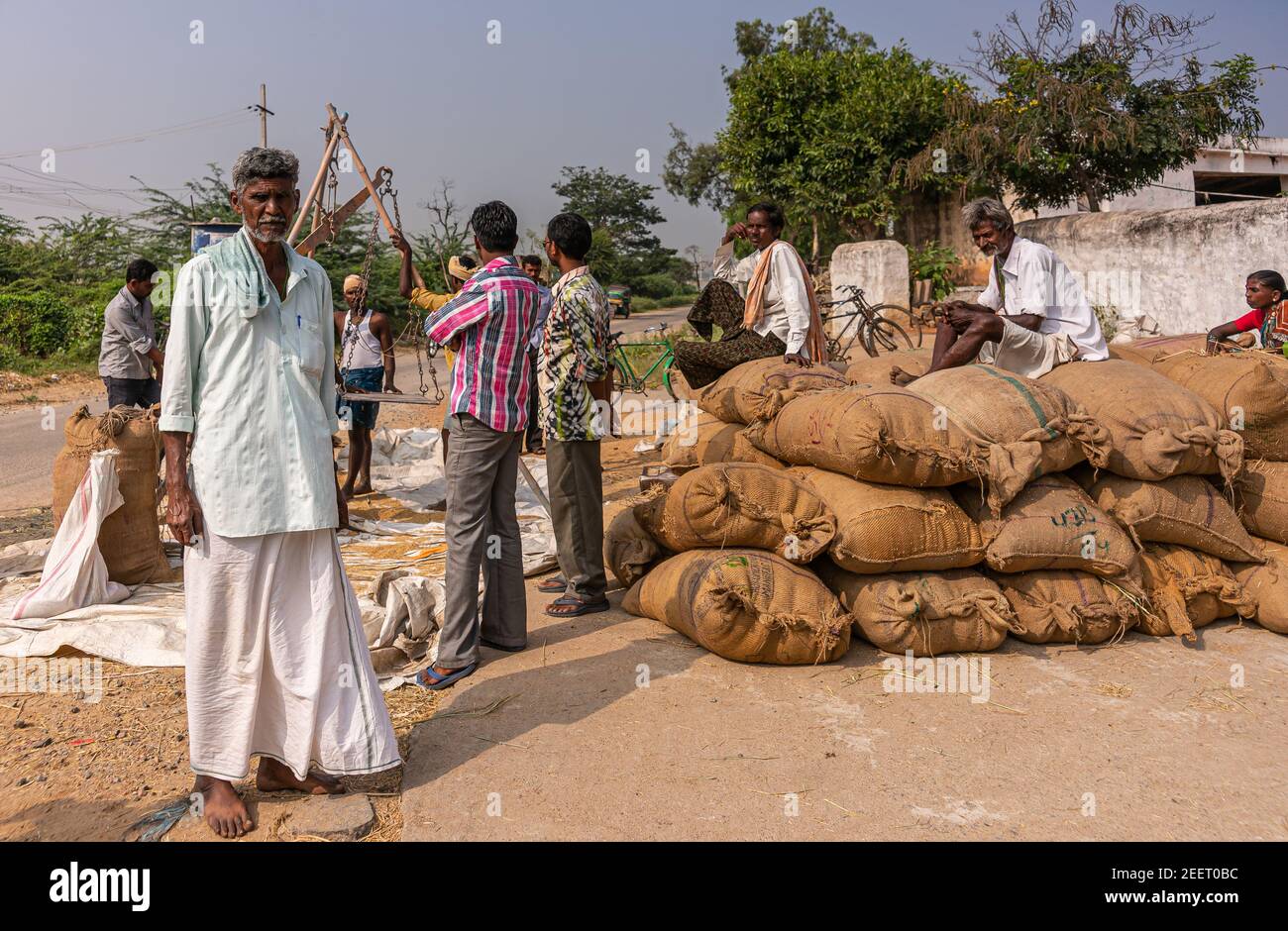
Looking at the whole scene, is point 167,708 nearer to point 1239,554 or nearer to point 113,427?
point 113,427

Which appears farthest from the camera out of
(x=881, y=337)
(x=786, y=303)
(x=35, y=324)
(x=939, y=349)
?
(x=35, y=324)

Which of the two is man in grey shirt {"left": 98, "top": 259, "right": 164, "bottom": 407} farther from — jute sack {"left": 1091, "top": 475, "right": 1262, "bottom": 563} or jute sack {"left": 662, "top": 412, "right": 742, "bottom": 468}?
jute sack {"left": 1091, "top": 475, "right": 1262, "bottom": 563}

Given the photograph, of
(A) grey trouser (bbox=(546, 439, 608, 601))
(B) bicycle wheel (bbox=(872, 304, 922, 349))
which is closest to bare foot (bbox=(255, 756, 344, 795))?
(A) grey trouser (bbox=(546, 439, 608, 601))

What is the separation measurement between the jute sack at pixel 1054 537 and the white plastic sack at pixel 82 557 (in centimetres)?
386

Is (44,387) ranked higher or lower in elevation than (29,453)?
higher

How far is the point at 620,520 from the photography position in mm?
4562

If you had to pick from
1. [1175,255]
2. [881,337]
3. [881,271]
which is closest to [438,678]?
[1175,255]

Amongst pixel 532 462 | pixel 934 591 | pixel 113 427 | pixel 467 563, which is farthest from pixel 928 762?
pixel 532 462

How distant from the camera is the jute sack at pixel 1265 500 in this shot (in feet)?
13.1

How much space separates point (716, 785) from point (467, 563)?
53.7 inches

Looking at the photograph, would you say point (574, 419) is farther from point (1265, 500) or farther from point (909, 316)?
point (909, 316)

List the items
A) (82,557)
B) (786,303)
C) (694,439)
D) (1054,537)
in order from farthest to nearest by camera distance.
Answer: (694,439) → (786,303) → (82,557) → (1054,537)

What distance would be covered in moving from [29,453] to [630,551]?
791 centimetres

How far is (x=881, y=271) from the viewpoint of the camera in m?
14.2
